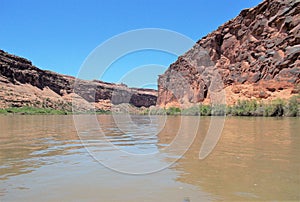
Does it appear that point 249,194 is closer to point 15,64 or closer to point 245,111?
point 245,111

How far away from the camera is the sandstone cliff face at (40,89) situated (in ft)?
251

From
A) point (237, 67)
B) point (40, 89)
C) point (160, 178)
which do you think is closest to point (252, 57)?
point (237, 67)

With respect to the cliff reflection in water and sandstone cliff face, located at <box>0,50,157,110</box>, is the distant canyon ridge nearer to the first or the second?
Answer: sandstone cliff face, located at <box>0,50,157,110</box>

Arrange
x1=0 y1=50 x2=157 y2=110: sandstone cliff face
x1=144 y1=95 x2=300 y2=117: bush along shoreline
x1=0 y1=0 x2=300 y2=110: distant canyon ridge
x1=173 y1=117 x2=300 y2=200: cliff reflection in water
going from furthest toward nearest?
x1=0 y1=50 x2=157 y2=110: sandstone cliff face → x1=0 y1=0 x2=300 y2=110: distant canyon ridge → x1=144 y1=95 x2=300 y2=117: bush along shoreline → x1=173 y1=117 x2=300 y2=200: cliff reflection in water

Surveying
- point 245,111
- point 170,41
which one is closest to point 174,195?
point 170,41

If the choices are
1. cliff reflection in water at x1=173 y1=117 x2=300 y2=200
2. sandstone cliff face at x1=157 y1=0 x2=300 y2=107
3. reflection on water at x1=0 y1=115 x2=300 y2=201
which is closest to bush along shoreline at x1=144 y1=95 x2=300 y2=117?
sandstone cliff face at x1=157 y1=0 x2=300 y2=107

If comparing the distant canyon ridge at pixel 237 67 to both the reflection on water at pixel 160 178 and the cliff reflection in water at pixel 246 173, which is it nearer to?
the reflection on water at pixel 160 178

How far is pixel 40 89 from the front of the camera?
100 meters

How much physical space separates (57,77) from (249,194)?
11878 cm

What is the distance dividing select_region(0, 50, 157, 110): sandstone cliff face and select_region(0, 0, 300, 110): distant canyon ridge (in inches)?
15.1

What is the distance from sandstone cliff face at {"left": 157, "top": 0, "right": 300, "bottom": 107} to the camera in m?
43.7

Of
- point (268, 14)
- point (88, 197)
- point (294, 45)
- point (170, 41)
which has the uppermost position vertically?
point (268, 14)

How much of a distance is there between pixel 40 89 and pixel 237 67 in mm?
70310

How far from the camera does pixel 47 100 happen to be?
287ft
